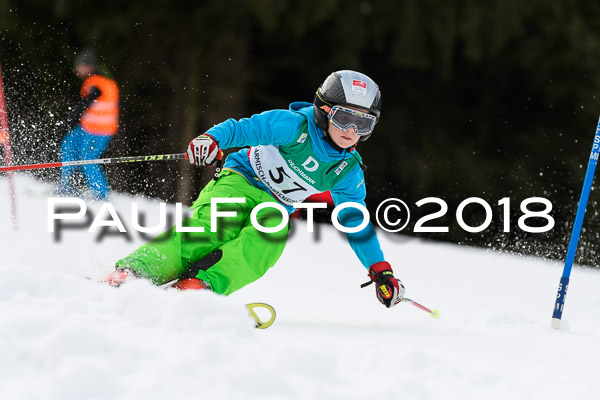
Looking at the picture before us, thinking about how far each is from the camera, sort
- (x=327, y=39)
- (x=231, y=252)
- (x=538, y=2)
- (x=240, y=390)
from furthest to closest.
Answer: (x=327, y=39) → (x=538, y=2) → (x=231, y=252) → (x=240, y=390)

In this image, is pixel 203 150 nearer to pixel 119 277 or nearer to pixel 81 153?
pixel 119 277

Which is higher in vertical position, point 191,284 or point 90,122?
point 90,122

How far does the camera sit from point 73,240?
16.5 ft

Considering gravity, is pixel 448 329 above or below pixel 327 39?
below

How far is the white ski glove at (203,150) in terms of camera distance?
3213 mm

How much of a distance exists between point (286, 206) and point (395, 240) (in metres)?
3.76

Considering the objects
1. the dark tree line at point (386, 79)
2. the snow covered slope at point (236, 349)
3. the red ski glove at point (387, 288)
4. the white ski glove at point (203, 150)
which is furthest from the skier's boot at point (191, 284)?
the dark tree line at point (386, 79)

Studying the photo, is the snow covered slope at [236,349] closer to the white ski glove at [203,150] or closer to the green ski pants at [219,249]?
the green ski pants at [219,249]

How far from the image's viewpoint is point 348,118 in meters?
3.51

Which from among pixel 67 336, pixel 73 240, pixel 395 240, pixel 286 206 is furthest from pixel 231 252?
pixel 395 240

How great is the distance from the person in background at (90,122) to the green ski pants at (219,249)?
133 inches

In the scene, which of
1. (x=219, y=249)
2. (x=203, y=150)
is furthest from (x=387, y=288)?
(x=203, y=150)

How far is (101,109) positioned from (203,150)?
384 cm

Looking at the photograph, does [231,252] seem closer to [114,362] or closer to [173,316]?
[173,316]
